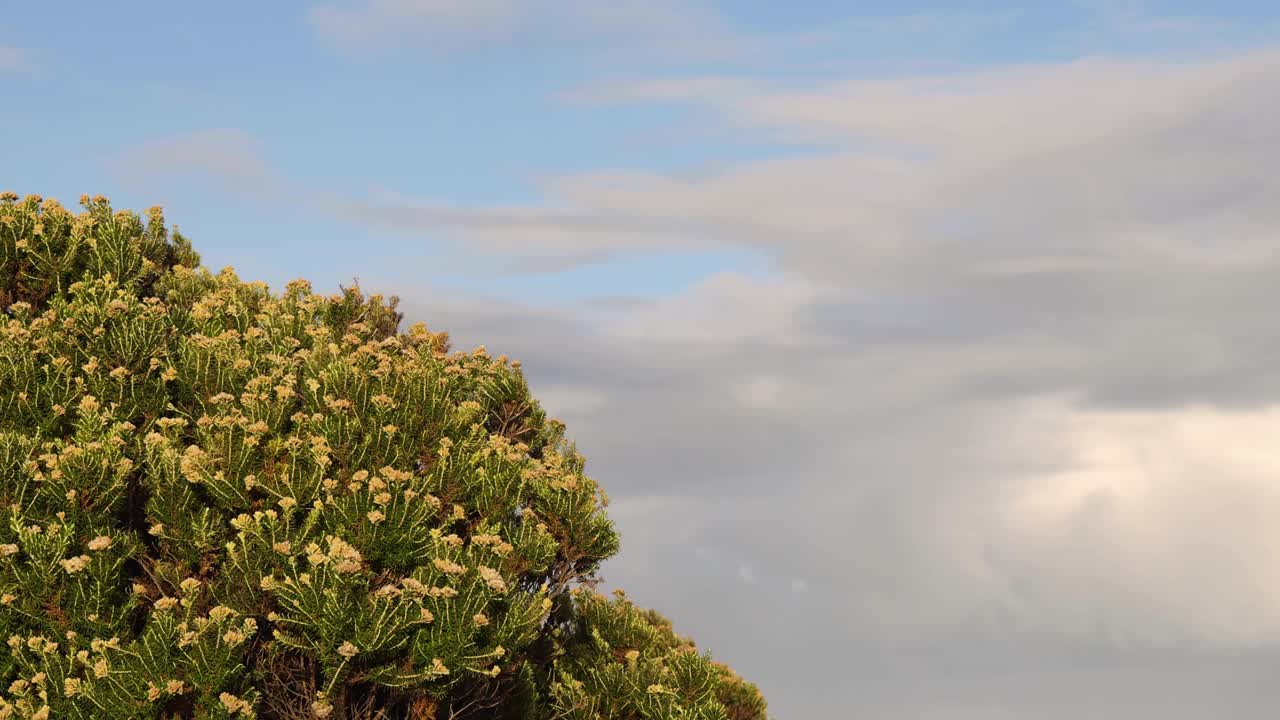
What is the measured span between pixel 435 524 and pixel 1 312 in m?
10.5

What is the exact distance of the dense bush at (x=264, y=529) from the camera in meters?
18.0

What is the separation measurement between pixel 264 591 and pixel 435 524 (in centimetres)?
300

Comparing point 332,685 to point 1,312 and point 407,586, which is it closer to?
point 407,586

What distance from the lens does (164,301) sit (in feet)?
90.1

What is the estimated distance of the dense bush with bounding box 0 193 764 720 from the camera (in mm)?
18016

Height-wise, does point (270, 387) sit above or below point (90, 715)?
above

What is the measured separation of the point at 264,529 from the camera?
18.6 metres

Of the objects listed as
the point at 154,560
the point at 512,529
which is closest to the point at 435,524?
the point at 512,529

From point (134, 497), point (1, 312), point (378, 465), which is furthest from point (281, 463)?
point (1, 312)

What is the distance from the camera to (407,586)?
17609 millimetres

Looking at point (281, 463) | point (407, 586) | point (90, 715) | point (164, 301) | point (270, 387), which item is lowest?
point (90, 715)

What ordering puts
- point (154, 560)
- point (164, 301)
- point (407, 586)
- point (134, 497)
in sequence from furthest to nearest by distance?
1. point (164, 301)
2. point (134, 497)
3. point (154, 560)
4. point (407, 586)

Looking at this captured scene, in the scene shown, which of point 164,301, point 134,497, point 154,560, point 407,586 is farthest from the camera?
point 164,301

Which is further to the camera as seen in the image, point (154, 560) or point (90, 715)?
point (154, 560)
